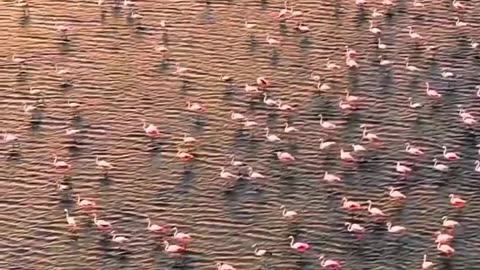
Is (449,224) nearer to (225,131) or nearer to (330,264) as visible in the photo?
(330,264)

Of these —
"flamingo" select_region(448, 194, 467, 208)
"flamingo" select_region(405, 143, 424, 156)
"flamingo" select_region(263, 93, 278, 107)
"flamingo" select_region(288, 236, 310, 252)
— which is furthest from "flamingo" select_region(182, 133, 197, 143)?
"flamingo" select_region(448, 194, 467, 208)

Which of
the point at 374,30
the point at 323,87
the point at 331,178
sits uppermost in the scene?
the point at 374,30

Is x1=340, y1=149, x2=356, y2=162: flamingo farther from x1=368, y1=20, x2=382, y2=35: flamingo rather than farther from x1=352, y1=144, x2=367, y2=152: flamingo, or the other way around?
x1=368, y1=20, x2=382, y2=35: flamingo

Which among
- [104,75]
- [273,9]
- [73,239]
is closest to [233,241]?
[73,239]

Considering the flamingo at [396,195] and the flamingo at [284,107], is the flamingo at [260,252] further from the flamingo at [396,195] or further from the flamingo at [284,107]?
the flamingo at [284,107]

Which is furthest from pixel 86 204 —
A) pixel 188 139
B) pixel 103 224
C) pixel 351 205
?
pixel 351 205

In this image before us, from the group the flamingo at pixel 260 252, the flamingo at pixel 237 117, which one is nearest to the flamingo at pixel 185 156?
the flamingo at pixel 237 117

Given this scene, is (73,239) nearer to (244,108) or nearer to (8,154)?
(8,154)
